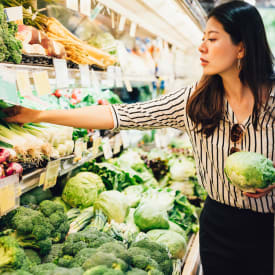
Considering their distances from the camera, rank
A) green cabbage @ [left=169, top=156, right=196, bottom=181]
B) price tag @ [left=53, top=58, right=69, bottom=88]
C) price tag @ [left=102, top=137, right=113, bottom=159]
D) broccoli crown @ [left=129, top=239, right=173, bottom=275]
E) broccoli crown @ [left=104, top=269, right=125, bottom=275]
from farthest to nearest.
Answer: green cabbage @ [left=169, top=156, right=196, bottom=181] → price tag @ [left=102, top=137, right=113, bottom=159] → price tag @ [left=53, top=58, right=69, bottom=88] → broccoli crown @ [left=129, top=239, right=173, bottom=275] → broccoli crown @ [left=104, top=269, right=125, bottom=275]

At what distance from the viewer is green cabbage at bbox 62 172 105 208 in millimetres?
2154

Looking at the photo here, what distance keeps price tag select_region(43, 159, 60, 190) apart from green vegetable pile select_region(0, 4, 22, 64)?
513 millimetres

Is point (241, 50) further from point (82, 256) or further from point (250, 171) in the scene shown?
point (82, 256)

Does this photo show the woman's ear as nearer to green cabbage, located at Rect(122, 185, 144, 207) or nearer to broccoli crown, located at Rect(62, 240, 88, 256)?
broccoli crown, located at Rect(62, 240, 88, 256)

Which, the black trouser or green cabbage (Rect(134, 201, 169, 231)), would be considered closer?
the black trouser

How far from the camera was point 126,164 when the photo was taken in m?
2.96

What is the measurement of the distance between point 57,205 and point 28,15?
3.35 feet

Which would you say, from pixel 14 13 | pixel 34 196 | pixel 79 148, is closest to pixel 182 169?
pixel 79 148

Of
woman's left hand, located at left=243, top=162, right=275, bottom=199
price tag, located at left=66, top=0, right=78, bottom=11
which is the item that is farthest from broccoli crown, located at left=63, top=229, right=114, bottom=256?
price tag, located at left=66, top=0, right=78, bottom=11

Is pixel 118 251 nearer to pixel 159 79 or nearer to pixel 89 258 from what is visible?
pixel 89 258

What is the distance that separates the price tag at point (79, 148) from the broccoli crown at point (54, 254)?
A: 526mm

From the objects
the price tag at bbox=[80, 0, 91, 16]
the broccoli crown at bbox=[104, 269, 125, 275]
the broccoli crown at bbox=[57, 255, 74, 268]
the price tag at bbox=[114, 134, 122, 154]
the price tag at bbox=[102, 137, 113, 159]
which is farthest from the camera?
the price tag at bbox=[114, 134, 122, 154]

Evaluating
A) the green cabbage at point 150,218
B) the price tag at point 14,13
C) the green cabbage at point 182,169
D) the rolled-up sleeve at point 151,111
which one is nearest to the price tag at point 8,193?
the rolled-up sleeve at point 151,111

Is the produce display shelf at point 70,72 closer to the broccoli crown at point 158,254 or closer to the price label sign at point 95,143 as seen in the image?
the price label sign at point 95,143
